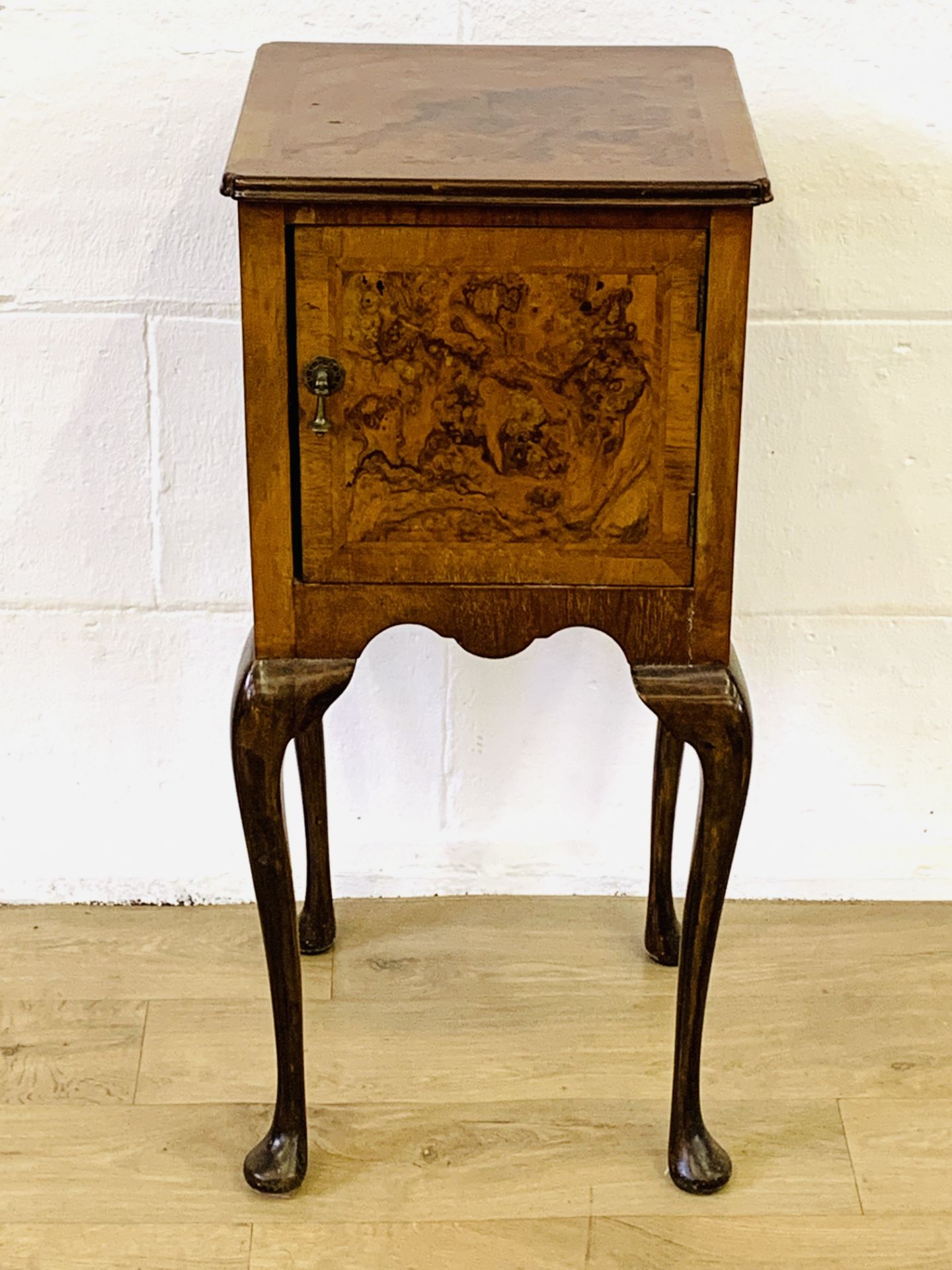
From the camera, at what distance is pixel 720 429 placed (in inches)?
50.8

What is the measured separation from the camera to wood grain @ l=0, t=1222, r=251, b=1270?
1461mm

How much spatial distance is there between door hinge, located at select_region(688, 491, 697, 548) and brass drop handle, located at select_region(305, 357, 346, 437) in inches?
11.2

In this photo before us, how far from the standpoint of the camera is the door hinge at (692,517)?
51.7 inches

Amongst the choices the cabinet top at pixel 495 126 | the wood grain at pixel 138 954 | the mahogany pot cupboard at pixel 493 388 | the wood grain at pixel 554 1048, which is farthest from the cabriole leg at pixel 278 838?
the cabinet top at pixel 495 126

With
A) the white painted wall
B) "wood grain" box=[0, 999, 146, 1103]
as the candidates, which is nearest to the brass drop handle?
the white painted wall

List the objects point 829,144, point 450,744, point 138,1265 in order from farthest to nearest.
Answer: point 450,744, point 829,144, point 138,1265

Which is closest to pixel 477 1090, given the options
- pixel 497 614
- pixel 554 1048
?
pixel 554 1048

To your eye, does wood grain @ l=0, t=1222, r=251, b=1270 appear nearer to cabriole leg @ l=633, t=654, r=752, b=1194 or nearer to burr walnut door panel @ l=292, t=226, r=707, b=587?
cabriole leg @ l=633, t=654, r=752, b=1194

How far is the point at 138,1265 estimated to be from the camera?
A: 1461 millimetres

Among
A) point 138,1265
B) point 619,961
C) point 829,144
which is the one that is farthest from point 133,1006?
point 829,144

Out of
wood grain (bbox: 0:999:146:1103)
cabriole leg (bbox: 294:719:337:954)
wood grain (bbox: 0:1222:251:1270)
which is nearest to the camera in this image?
wood grain (bbox: 0:1222:251:1270)

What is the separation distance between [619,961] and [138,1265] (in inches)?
25.1

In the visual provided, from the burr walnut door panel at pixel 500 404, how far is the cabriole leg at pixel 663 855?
0.48 meters

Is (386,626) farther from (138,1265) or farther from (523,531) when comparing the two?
(138,1265)
